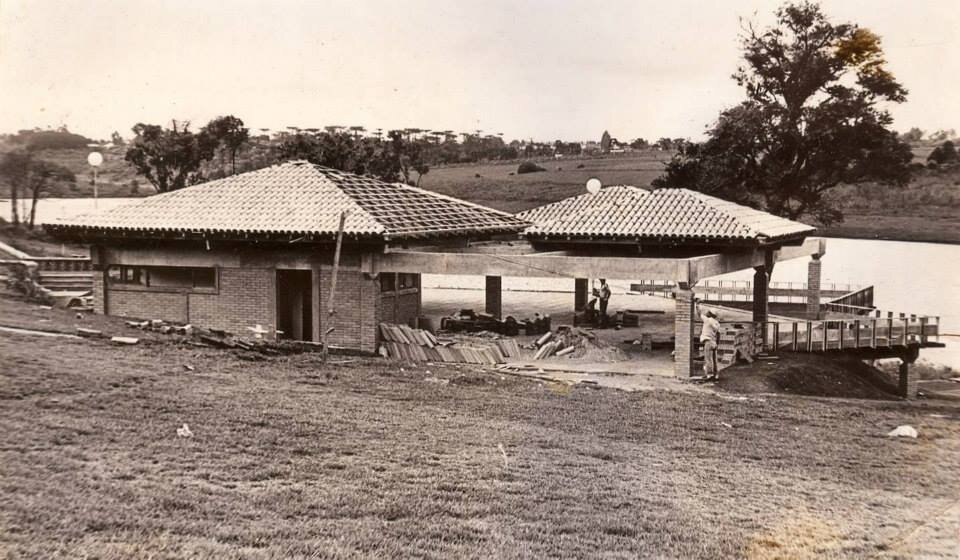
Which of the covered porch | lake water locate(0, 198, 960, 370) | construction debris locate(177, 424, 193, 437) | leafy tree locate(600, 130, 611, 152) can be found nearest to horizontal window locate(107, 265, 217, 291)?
the covered porch

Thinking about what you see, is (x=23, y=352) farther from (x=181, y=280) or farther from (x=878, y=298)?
(x=878, y=298)

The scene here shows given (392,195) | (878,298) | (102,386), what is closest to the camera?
(102,386)

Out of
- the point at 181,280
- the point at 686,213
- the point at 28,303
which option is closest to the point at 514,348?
the point at 686,213

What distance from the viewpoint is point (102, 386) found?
44.2ft

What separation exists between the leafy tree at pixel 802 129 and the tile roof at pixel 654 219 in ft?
39.9

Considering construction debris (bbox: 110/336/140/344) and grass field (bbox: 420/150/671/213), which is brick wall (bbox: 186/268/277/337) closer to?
→ construction debris (bbox: 110/336/140/344)

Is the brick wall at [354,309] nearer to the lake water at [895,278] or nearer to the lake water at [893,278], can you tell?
the lake water at [893,278]

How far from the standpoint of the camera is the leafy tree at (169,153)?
40.9 meters

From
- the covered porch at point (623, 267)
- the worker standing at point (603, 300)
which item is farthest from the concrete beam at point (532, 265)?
the worker standing at point (603, 300)

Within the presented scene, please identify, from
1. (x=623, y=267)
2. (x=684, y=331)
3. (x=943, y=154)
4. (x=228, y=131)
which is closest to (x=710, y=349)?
(x=684, y=331)

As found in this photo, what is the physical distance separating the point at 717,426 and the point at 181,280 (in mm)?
13663

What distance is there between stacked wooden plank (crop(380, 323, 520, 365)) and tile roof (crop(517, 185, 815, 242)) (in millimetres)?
4130

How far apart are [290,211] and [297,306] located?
2413 millimetres

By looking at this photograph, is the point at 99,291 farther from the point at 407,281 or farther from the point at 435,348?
the point at 435,348
